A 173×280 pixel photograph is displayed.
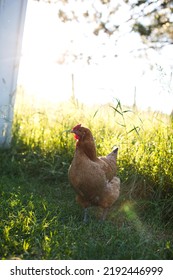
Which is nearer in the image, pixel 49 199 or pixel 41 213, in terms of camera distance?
pixel 41 213

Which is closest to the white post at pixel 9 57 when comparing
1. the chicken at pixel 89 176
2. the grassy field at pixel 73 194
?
the grassy field at pixel 73 194

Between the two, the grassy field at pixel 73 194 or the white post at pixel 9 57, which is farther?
the white post at pixel 9 57

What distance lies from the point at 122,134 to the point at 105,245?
7.22ft

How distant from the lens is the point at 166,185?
3.84 metres

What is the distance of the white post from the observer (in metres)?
5.42

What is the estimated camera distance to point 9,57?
554cm

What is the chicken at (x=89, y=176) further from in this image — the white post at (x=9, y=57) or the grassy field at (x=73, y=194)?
the white post at (x=9, y=57)

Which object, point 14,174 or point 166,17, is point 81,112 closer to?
point 14,174

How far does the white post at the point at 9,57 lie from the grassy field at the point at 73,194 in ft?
0.67

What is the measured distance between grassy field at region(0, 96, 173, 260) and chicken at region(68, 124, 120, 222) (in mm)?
212

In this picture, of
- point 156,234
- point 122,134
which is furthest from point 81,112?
point 156,234

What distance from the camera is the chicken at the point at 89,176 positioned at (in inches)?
135

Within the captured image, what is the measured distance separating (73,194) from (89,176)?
1044 millimetres

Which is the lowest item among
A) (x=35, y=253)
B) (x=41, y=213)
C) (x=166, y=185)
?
(x=35, y=253)
